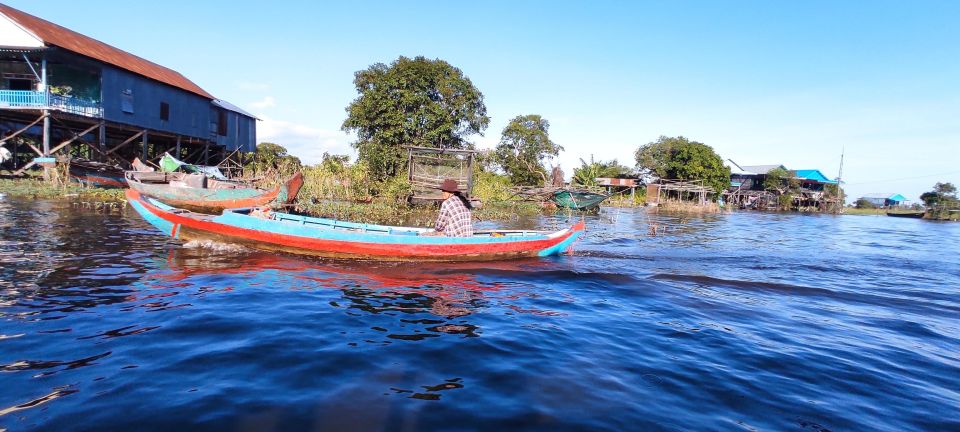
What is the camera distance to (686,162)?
4284cm

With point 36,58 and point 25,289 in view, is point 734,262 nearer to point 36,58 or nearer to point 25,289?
point 25,289

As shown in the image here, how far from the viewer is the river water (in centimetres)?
335

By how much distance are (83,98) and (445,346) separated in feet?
78.3

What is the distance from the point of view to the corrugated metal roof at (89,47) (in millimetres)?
18031

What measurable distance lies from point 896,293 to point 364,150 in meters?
19.6

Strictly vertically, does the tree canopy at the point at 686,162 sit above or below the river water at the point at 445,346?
above

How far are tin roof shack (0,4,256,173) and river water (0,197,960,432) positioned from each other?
13.1 meters

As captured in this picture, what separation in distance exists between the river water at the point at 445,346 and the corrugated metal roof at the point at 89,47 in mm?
13887

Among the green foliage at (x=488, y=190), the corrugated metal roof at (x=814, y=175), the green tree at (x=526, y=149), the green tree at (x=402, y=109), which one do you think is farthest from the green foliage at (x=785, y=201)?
the green tree at (x=402, y=109)

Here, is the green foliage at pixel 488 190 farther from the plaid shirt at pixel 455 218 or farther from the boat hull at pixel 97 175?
the boat hull at pixel 97 175

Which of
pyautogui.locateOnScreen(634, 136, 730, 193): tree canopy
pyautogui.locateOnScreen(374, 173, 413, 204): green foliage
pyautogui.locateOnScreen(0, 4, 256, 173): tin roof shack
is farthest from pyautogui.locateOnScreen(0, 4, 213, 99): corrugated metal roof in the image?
pyautogui.locateOnScreen(634, 136, 730, 193): tree canopy

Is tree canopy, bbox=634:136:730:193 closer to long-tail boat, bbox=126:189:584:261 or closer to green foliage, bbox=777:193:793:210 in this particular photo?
green foliage, bbox=777:193:793:210

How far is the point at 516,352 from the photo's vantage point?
183 inches

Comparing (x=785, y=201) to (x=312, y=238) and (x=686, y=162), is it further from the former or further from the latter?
(x=312, y=238)
